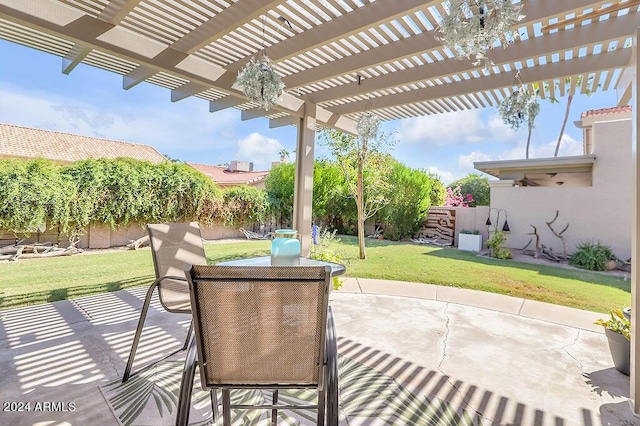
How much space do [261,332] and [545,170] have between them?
30.5 feet

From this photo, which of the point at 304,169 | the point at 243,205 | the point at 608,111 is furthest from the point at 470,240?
the point at 243,205

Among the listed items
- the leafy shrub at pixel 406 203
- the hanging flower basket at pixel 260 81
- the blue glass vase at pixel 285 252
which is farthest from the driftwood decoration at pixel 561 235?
the blue glass vase at pixel 285 252

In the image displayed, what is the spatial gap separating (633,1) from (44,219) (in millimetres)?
9333

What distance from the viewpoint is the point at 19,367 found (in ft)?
7.03

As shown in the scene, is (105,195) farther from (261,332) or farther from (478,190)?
A: (478,190)

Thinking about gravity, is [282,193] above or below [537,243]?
above

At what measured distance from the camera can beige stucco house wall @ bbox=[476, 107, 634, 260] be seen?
22.6ft

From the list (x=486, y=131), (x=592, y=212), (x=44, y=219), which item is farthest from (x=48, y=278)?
(x=486, y=131)

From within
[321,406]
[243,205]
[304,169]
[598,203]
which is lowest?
[321,406]

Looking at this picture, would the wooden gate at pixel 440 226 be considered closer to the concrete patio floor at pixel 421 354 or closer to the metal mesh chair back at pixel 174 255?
the concrete patio floor at pixel 421 354

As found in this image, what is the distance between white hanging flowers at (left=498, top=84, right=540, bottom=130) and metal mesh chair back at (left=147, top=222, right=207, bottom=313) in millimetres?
3142

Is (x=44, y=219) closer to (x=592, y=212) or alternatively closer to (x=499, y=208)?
(x=499, y=208)

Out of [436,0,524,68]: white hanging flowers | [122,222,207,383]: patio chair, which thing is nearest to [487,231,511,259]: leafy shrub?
[436,0,524,68]: white hanging flowers

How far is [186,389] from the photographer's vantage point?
42.6 inches
